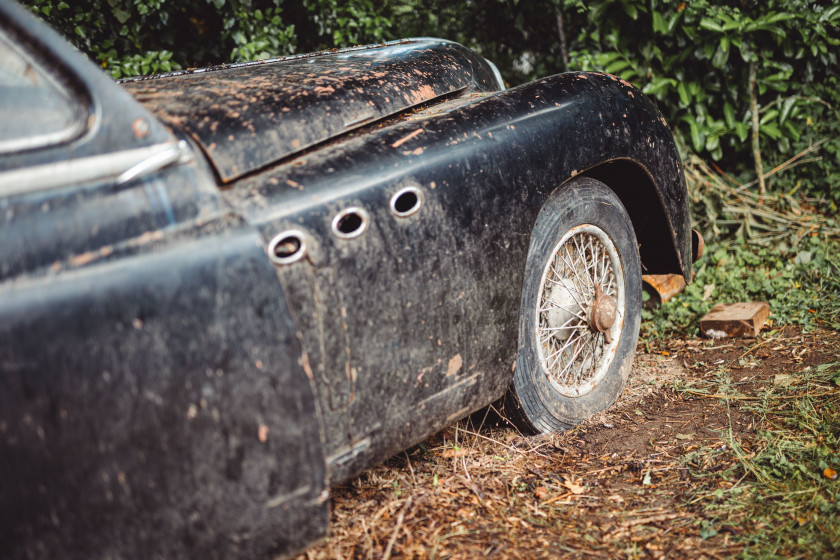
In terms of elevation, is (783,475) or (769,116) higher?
(769,116)

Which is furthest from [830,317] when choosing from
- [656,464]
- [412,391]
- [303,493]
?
[303,493]

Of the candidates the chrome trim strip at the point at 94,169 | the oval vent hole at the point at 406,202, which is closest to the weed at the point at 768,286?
the oval vent hole at the point at 406,202

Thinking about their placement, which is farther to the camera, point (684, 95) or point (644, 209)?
point (684, 95)

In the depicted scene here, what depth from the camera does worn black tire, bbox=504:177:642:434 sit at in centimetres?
213

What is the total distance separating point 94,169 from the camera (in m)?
1.26

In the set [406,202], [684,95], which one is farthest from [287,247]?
[684,95]

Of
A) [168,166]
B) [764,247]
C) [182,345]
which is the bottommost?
[764,247]

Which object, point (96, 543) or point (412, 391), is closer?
point (96, 543)

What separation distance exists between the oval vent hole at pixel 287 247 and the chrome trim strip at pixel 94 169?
0.87ft

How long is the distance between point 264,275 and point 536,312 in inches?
44.9

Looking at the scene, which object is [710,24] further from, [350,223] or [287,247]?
[287,247]

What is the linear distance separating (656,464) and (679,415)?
423mm

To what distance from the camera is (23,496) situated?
1.05 m

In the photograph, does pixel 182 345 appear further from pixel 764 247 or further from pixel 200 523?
pixel 764 247
